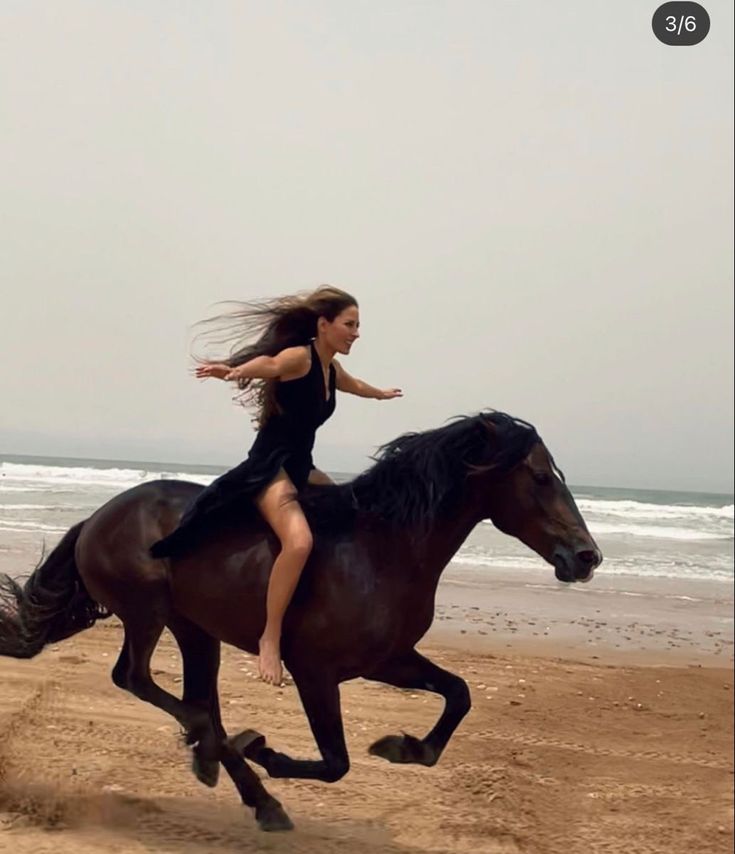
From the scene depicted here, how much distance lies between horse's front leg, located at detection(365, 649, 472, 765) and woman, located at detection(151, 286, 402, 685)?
0.31 metres

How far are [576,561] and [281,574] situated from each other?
65 centimetres

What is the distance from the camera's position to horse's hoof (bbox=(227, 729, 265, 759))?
6.64 feet

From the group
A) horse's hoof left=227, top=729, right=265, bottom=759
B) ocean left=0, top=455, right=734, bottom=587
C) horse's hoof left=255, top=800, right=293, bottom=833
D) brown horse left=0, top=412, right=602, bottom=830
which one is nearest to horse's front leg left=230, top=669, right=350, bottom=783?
brown horse left=0, top=412, right=602, bottom=830

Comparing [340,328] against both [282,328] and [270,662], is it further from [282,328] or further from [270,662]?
[270,662]

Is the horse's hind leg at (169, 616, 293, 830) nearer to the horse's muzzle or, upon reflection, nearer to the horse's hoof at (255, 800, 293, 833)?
the horse's hoof at (255, 800, 293, 833)

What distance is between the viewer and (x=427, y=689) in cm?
200

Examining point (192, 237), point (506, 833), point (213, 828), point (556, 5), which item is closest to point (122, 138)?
point (192, 237)

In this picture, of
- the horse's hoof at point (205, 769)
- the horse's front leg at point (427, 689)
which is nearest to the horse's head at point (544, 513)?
the horse's front leg at point (427, 689)

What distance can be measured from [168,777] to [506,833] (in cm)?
96

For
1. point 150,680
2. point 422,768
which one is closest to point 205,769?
point 150,680

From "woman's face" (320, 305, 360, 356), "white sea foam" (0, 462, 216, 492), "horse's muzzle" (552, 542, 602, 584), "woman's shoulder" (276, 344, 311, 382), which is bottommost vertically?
"horse's muzzle" (552, 542, 602, 584)

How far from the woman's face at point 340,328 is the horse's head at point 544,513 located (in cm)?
46

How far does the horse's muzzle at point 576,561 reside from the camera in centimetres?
182

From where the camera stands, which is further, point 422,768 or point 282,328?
point 422,768
